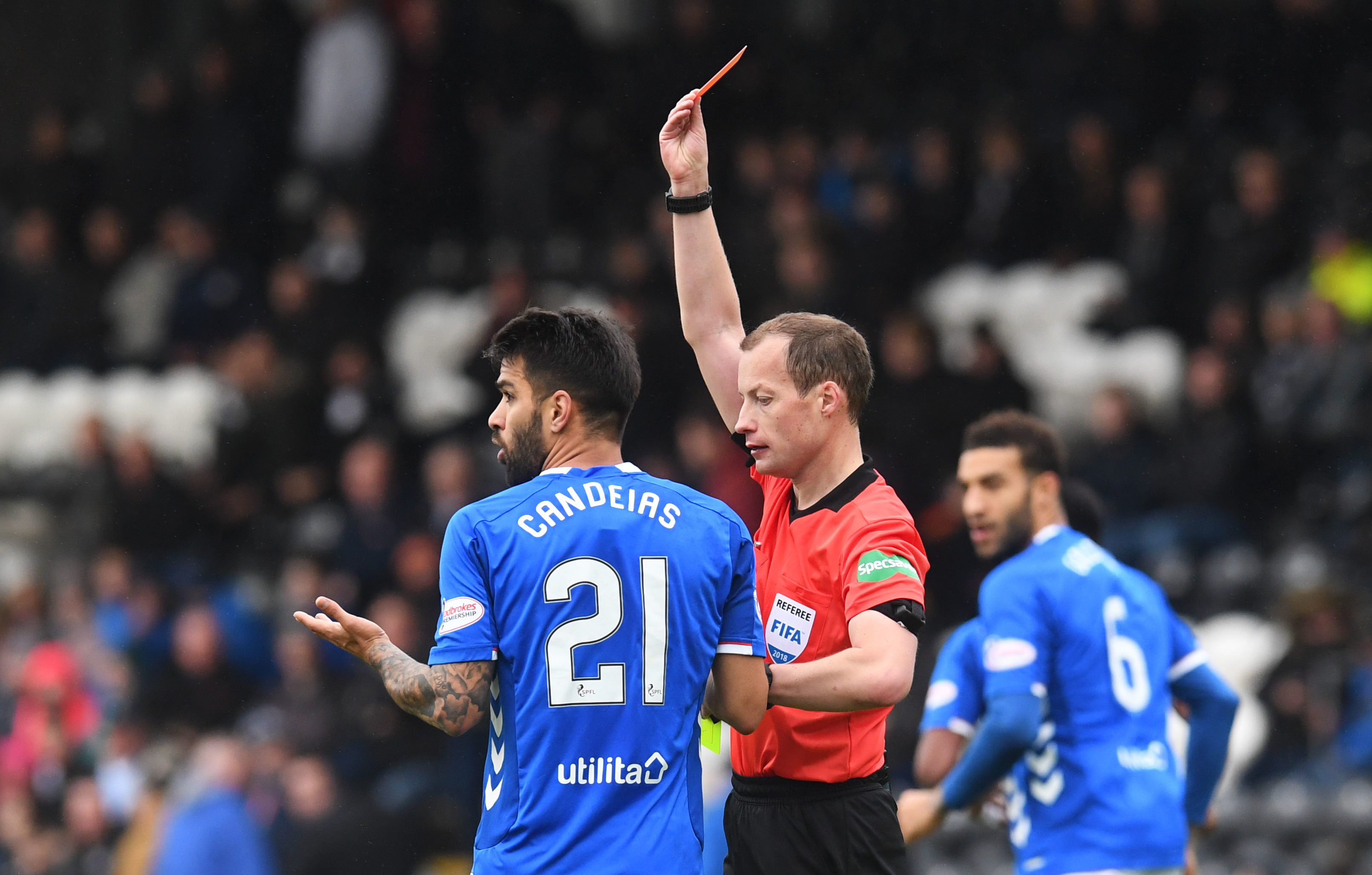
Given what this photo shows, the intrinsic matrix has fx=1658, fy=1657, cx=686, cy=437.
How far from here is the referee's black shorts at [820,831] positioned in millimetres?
4535

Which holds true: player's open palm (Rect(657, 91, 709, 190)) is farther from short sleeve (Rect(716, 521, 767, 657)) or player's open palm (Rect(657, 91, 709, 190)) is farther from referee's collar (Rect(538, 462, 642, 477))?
short sleeve (Rect(716, 521, 767, 657))

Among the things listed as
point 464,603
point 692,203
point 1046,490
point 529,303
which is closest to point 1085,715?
point 1046,490

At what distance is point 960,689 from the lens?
6199mm

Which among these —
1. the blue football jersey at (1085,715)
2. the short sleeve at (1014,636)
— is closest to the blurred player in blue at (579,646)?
the short sleeve at (1014,636)

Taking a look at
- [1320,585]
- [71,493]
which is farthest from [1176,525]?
[71,493]

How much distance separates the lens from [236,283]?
50.9 feet

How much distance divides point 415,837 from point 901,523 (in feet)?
23.8

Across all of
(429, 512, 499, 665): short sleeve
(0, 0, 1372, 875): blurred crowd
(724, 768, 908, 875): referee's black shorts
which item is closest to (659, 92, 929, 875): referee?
(724, 768, 908, 875): referee's black shorts

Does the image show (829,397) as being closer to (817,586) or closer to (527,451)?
(817,586)

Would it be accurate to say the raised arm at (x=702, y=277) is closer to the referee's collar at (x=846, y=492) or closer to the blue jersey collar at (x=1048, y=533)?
the referee's collar at (x=846, y=492)

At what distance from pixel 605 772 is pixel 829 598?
874 mm

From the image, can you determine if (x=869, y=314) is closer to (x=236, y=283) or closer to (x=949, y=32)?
(x=949, y=32)

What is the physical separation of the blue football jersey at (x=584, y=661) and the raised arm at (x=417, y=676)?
5 centimetres

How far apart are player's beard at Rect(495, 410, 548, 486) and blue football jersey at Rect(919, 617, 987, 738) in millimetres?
2408
